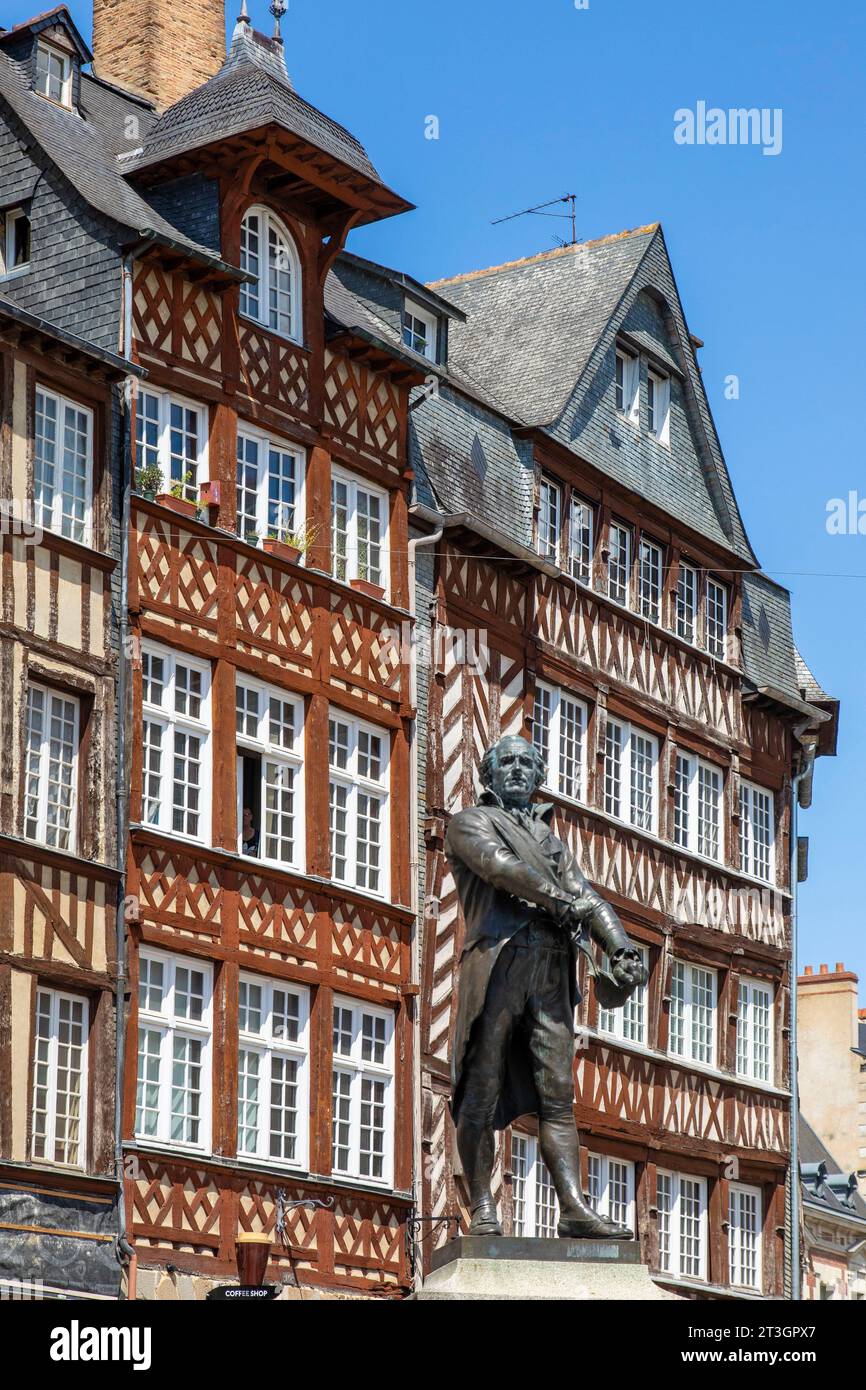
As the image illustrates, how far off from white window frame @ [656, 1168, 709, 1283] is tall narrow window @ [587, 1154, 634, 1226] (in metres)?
0.60

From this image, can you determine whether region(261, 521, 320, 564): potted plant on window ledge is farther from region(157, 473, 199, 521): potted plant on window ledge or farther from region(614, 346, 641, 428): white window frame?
region(614, 346, 641, 428): white window frame

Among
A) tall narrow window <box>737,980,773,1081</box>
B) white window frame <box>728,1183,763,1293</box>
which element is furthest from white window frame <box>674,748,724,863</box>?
white window frame <box>728,1183,763,1293</box>

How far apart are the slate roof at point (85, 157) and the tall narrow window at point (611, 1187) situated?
11920mm

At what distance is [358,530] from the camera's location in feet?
94.2

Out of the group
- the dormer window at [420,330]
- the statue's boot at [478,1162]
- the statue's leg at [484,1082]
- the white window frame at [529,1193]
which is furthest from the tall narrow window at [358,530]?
the statue's boot at [478,1162]

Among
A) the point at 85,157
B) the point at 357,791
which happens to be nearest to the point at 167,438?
the point at 85,157

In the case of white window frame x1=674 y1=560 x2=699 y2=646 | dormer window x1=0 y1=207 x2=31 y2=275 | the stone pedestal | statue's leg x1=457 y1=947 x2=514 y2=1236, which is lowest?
the stone pedestal

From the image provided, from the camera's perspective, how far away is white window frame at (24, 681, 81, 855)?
23.7m

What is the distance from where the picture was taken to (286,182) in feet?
92.5

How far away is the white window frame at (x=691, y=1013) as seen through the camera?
33.9 m

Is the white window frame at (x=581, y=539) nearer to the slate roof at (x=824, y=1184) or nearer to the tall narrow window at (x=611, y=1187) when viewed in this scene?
the tall narrow window at (x=611, y=1187)

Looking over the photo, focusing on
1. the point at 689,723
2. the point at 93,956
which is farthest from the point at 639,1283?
the point at 689,723

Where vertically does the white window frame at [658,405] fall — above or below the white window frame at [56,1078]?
above
